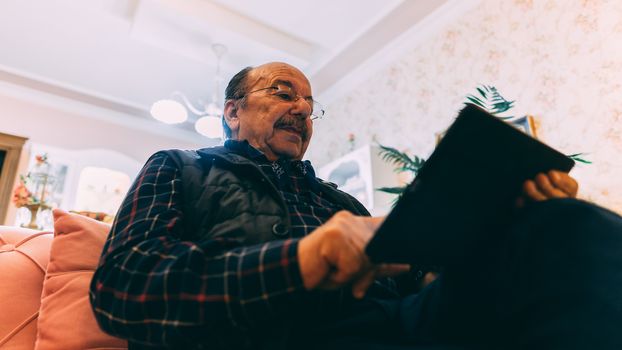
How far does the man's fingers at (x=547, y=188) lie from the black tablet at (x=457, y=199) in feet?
0.32

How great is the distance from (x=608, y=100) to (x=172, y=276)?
203 centimetres

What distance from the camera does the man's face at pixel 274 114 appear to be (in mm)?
1229

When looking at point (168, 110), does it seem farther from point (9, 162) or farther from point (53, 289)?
point (9, 162)

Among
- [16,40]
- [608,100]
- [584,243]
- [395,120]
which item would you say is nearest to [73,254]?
[584,243]

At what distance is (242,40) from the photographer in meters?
3.07

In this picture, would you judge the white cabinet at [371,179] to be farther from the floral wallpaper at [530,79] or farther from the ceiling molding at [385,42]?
the ceiling molding at [385,42]

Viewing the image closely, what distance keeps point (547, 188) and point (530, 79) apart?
181 cm

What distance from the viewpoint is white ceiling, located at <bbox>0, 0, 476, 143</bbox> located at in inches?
112

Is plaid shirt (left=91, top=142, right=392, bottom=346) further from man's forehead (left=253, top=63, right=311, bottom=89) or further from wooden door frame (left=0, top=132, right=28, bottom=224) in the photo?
wooden door frame (left=0, top=132, right=28, bottom=224)

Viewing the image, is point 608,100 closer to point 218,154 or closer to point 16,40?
point 218,154

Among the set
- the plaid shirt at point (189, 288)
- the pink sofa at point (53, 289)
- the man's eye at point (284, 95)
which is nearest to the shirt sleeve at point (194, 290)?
the plaid shirt at point (189, 288)

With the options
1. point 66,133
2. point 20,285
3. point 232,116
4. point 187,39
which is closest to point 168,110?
point 187,39

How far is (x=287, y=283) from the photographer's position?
0.57 m

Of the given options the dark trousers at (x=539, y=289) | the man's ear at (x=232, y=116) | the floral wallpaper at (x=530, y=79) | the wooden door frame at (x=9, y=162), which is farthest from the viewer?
the wooden door frame at (x=9, y=162)
